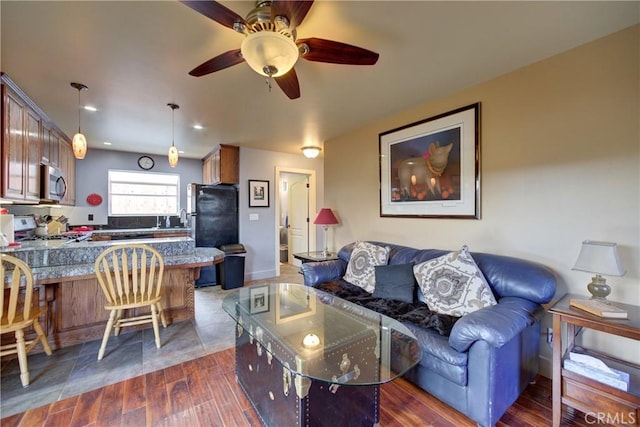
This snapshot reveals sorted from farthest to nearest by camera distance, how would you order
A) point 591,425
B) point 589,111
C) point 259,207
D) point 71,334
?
point 259,207, point 71,334, point 589,111, point 591,425

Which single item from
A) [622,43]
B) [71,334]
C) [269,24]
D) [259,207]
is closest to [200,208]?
[259,207]

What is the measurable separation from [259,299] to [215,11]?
78.5 inches

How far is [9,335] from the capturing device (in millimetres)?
2229

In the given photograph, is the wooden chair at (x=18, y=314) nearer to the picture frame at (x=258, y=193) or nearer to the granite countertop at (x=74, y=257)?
the granite countertop at (x=74, y=257)

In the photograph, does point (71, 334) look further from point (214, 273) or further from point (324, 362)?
point (324, 362)

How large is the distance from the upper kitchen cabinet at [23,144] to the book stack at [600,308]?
4.40 m

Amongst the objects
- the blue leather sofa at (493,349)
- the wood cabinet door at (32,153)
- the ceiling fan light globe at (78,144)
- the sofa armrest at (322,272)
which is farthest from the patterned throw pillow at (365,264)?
the wood cabinet door at (32,153)

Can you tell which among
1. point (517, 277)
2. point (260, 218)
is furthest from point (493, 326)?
point (260, 218)

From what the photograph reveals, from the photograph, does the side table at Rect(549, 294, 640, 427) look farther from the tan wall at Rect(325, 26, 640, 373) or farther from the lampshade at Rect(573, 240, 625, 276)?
the tan wall at Rect(325, 26, 640, 373)

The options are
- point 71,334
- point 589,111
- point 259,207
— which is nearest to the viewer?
point 589,111

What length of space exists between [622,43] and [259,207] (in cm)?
460

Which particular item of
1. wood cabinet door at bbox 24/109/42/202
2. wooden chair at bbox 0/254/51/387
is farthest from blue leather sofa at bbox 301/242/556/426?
wood cabinet door at bbox 24/109/42/202

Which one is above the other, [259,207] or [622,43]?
[622,43]

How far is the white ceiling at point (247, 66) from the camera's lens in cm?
153
